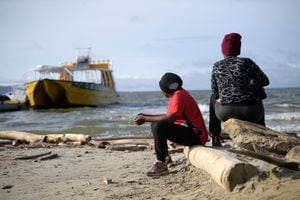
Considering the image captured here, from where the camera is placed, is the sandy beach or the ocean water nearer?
the sandy beach

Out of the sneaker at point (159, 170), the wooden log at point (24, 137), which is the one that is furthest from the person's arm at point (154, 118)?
the wooden log at point (24, 137)

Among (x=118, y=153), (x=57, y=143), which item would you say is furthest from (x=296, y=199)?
(x=57, y=143)

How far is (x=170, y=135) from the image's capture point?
497 centimetres

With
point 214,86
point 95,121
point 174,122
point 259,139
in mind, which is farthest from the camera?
point 95,121

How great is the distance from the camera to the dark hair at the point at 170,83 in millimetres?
5055

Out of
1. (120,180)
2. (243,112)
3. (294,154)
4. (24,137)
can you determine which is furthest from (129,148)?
(294,154)

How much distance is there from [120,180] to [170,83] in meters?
1.26

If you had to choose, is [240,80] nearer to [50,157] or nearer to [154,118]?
[154,118]

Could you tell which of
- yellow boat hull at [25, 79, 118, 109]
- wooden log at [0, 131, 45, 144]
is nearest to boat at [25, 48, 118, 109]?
yellow boat hull at [25, 79, 118, 109]

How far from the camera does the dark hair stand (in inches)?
199

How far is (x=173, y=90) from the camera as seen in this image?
5070 mm

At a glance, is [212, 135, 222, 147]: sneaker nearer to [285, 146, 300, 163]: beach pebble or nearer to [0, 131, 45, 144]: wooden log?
[285, 146, 300, 163]: beach pebble

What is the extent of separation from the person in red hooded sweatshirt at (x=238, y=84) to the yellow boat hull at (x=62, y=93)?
2246 cm

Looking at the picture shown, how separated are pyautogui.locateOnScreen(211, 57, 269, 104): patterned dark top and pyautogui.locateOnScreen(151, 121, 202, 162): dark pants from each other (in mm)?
576
